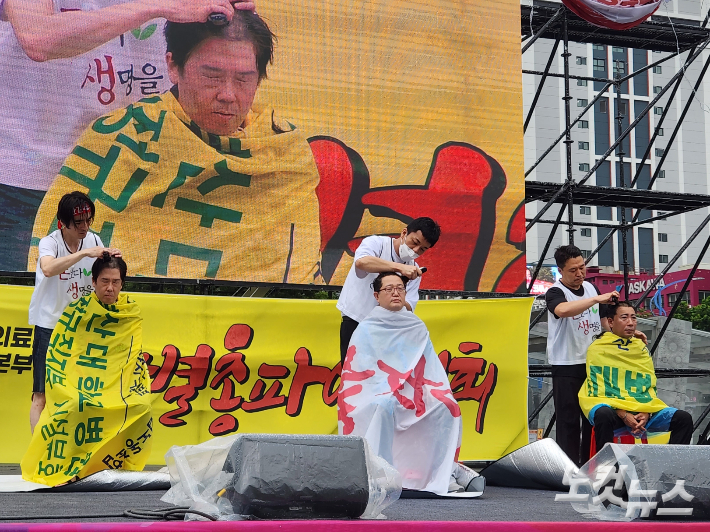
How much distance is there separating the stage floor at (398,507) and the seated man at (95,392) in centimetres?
30

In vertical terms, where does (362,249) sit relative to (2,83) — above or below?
below

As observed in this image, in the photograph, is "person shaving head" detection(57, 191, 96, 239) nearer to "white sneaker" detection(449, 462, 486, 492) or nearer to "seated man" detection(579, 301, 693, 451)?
"white sneaker" detection(449, 462, 486, 492)

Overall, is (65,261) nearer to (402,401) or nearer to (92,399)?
(92,399)

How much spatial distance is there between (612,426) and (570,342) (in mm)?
605

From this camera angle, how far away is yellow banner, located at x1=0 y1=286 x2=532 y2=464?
17.2 ft

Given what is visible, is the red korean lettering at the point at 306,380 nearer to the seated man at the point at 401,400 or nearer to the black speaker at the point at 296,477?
the seated man at the point at 401,400

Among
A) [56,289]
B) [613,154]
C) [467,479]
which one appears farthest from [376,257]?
[613,154]

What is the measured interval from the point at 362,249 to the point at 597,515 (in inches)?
81.2

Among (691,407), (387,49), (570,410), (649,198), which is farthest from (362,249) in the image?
(691,407)

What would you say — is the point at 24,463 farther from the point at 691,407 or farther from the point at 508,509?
the point at 691,407

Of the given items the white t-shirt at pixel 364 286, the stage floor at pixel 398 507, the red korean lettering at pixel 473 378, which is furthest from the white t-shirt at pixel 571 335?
the stage floor at pixel 398 507

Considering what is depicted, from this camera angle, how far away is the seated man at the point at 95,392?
3.99m

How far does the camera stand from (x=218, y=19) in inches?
241

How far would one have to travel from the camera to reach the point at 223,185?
19.5ft
